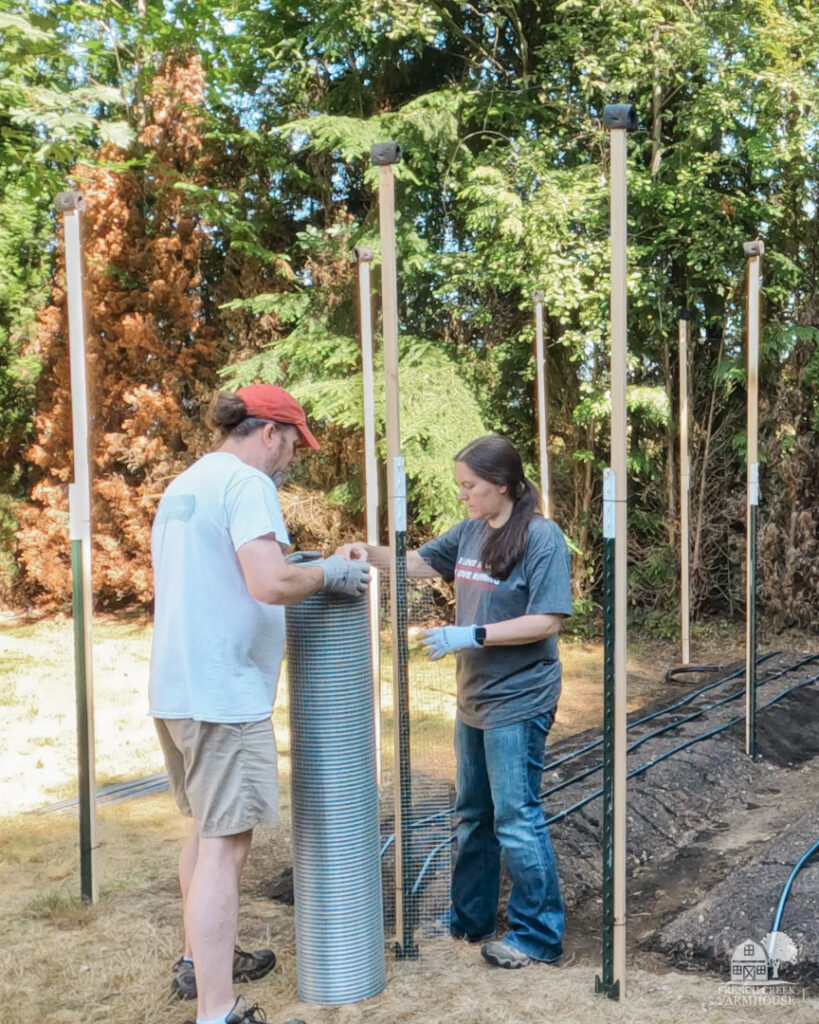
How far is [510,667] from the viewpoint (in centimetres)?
273

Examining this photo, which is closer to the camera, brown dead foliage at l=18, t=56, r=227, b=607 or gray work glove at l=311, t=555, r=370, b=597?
gray work glove at l=311, t=555, r=370, b=597

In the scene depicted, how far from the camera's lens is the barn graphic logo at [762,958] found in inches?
108

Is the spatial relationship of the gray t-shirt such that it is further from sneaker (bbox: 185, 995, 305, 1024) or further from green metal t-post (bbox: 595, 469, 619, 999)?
sneaker (bbox: 185, 995, 305, 1024)

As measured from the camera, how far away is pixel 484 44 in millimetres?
9383

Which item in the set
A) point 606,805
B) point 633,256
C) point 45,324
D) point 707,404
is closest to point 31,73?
point 45,324

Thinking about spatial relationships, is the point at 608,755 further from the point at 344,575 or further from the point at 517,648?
the point at 344,575

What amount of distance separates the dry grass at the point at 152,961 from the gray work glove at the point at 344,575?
3.51ft

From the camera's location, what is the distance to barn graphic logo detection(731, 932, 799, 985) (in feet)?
9.00

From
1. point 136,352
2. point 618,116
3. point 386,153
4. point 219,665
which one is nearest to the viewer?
point 219,665

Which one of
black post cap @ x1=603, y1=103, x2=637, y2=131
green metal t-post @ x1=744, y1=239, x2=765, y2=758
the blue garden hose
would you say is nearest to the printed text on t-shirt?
black post cap @ x1=603, y1=103, x2=637, y2=131

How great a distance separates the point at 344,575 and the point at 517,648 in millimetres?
537

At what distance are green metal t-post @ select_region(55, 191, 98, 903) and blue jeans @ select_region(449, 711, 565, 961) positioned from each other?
1293 mm

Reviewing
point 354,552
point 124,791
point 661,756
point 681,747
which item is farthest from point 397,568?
point 124,791

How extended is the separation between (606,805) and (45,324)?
8999 millimetres
